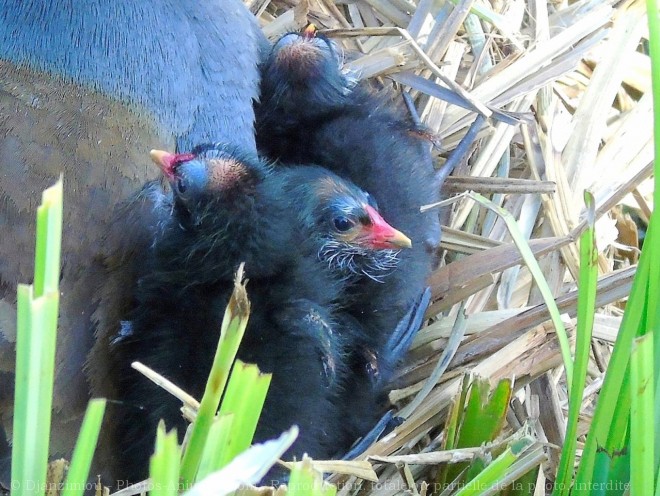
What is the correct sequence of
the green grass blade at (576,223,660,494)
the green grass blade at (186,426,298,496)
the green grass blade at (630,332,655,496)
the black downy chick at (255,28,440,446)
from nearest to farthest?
the green grass blade at (186,426,298,496)
the green grass blade at (630,332,655,496)
the green grass blade at (576,223,660,494)
the black downy chick at (255,28,440,446)

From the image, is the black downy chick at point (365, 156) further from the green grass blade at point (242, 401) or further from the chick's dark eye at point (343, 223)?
the green grass blade at point (242, 401)

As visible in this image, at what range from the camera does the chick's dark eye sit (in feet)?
5.10

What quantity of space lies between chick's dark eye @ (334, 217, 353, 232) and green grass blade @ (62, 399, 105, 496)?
0.85m

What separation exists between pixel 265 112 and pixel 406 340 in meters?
0.57

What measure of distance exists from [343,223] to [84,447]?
0.87m

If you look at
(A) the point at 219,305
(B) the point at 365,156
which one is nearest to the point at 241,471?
(A) the point at 219,305

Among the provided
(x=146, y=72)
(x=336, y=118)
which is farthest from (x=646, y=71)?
(x=146, y=72)

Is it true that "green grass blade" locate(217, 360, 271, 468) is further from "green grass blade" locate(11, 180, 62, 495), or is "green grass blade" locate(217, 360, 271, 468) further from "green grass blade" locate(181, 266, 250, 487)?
"green grass blade" locate(11, 180, 62, 495)

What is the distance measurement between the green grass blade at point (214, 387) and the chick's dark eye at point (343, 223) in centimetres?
72

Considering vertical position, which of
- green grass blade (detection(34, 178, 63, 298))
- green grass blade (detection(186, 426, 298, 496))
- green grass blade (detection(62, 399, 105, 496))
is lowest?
green grass blade (detection(62, 399, 105, 496))

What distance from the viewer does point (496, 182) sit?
76.9 inches

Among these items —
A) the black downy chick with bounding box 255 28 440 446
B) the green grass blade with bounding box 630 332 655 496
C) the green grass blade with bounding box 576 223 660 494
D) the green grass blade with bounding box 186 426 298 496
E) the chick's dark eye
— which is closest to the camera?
the green grass blade with bounding box 186 426 298 496

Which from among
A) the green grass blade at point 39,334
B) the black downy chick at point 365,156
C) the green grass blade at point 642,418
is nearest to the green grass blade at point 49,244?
the green grass blade at point 39,334

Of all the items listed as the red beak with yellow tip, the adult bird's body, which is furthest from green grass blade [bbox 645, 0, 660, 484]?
the adult bird's body
